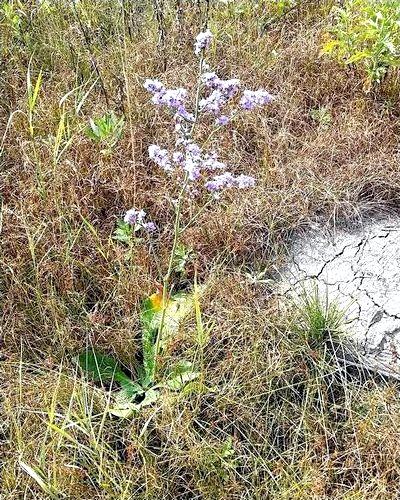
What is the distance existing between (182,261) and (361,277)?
67 cm

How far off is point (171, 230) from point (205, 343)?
56 cm

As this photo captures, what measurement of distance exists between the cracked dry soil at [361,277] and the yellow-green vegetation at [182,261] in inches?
3.2

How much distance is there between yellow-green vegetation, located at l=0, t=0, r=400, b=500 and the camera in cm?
181

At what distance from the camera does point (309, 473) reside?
179 centimetres

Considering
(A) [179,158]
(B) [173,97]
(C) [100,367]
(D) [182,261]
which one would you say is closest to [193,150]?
(A) [179,158]

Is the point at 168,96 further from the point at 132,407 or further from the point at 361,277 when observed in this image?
the point at 361,277

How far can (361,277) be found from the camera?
2.25 meters

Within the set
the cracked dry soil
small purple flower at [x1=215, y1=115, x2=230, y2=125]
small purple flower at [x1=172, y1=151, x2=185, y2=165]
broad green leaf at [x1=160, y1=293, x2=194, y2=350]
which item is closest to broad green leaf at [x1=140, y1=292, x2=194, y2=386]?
broad green leaf at [x1=160, y1=293, x2=194, y2=350]

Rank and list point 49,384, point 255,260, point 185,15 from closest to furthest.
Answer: point 49,384, point 255,260, point 185,15

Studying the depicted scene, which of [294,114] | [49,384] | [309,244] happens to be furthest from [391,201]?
[49,384]

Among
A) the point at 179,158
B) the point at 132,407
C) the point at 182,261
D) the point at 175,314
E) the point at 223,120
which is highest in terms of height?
the point at 223,120

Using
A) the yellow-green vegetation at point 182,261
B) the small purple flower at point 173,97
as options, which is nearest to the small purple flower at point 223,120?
the small purple flower at point 173,97

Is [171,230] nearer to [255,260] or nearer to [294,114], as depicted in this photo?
[255,260]

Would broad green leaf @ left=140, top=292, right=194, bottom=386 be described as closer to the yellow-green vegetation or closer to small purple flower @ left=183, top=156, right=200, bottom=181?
the yellow-green vegetation
